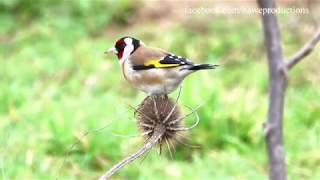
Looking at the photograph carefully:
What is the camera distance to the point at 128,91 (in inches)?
243

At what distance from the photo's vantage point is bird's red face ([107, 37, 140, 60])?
3.37m

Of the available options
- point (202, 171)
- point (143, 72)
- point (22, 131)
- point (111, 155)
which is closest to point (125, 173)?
point (111, 155)

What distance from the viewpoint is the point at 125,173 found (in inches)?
194

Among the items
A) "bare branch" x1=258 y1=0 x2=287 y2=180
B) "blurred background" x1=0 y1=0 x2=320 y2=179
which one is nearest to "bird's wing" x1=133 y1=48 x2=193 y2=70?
"blurred background" x1=0 y1=0 x2=320 y2=179

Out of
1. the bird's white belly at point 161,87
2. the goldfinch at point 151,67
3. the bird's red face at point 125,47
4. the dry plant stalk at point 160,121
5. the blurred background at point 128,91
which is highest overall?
the blurred background at point 128,91

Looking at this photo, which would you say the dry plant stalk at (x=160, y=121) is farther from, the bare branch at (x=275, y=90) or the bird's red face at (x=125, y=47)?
the bird's red face at (x=125, y=47)

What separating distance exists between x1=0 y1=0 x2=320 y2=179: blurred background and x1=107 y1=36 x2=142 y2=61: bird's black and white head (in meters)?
0.37

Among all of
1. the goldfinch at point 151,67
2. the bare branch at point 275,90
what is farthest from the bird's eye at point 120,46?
the bare branch at point 275,90

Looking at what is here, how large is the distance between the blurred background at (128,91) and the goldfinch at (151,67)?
381mm

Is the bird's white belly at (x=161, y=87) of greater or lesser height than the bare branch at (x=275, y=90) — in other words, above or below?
above

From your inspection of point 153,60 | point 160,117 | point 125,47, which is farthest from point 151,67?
point 160,117

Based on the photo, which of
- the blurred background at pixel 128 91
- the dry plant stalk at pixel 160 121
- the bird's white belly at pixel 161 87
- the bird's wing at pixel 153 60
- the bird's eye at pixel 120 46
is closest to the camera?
the dry plant stalk at pixel 160 121

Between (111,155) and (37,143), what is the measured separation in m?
0.47

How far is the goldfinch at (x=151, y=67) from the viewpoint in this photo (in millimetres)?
3205
